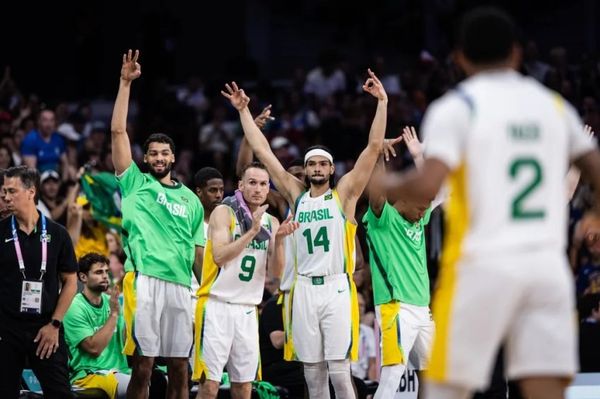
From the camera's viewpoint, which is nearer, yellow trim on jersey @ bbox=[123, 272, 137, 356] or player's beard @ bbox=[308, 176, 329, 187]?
yellow trim on jersey @ bbox=[123, 272, 137, 356]

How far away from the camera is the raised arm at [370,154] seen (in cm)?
1091

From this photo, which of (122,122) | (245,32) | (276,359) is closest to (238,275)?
(122,122)

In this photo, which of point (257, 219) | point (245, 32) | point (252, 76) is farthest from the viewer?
point (245, 32)

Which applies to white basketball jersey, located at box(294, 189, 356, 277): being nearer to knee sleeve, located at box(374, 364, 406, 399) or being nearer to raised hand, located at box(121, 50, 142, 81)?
knee sleeve, located at box(374, 364, 406, 399)

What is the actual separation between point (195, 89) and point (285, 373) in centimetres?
880

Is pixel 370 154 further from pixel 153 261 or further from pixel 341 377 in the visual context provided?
pixel 153 261

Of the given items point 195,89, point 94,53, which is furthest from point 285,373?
point 94,53

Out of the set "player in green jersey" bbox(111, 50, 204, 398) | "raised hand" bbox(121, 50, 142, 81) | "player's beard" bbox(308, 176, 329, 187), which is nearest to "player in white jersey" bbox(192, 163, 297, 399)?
"player in green jersey" bbox(111, 50, 204, 398)

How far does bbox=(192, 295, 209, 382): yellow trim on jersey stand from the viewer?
10930mm

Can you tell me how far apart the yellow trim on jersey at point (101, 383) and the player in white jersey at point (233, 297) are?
3.94 feet

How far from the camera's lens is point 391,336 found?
11.1 meters

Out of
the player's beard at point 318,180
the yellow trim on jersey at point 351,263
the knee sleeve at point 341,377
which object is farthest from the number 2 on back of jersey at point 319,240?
the knee sleeve at point 341,377

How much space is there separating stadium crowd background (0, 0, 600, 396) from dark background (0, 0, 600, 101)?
3 centimetres

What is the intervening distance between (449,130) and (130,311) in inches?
215
